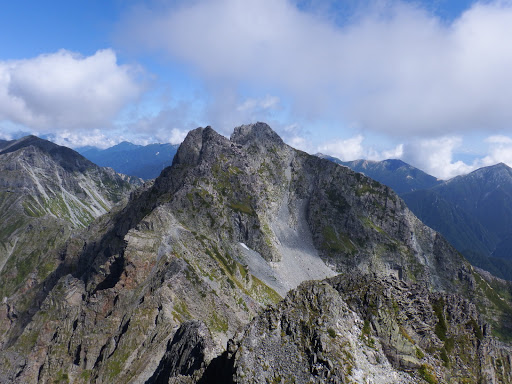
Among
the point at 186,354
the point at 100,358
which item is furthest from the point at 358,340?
the point at 100,358

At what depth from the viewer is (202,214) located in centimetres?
15138

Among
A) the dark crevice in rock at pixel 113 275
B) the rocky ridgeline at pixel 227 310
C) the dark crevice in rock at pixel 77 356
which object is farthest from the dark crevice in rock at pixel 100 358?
the dark crevice in rock at pixel 113 275

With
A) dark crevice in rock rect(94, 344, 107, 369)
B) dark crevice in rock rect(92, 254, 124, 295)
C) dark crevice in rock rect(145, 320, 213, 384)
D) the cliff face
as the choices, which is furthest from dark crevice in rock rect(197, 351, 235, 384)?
dark crevice in rock rect(92, 254, 124, 295)

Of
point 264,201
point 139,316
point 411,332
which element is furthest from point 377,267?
point 411,332

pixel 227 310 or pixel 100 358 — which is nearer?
pixel 100 358

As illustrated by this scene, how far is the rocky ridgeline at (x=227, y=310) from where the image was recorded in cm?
3441

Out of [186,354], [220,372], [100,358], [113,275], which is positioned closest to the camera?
[220,372]

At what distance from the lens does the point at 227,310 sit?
9906cm

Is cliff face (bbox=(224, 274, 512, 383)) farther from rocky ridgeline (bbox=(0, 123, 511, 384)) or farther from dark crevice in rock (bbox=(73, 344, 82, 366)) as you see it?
dark crevice in rock (bbox=(73, 344, 82, 366))

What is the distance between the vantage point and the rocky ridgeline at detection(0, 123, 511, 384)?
3441 cm

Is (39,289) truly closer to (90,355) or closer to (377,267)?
(90,355)

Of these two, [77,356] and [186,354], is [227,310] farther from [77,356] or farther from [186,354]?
[186,354]

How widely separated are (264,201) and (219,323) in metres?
110

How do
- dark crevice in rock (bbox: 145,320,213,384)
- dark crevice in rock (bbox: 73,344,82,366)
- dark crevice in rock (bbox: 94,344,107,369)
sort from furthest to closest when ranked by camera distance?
dark crevice in rock (bbox: 73,344,82,366) < dark crevice in rock (bbox: 94,344,107,369) < dark crevice in rock (bbox: 145,320,213,384)
